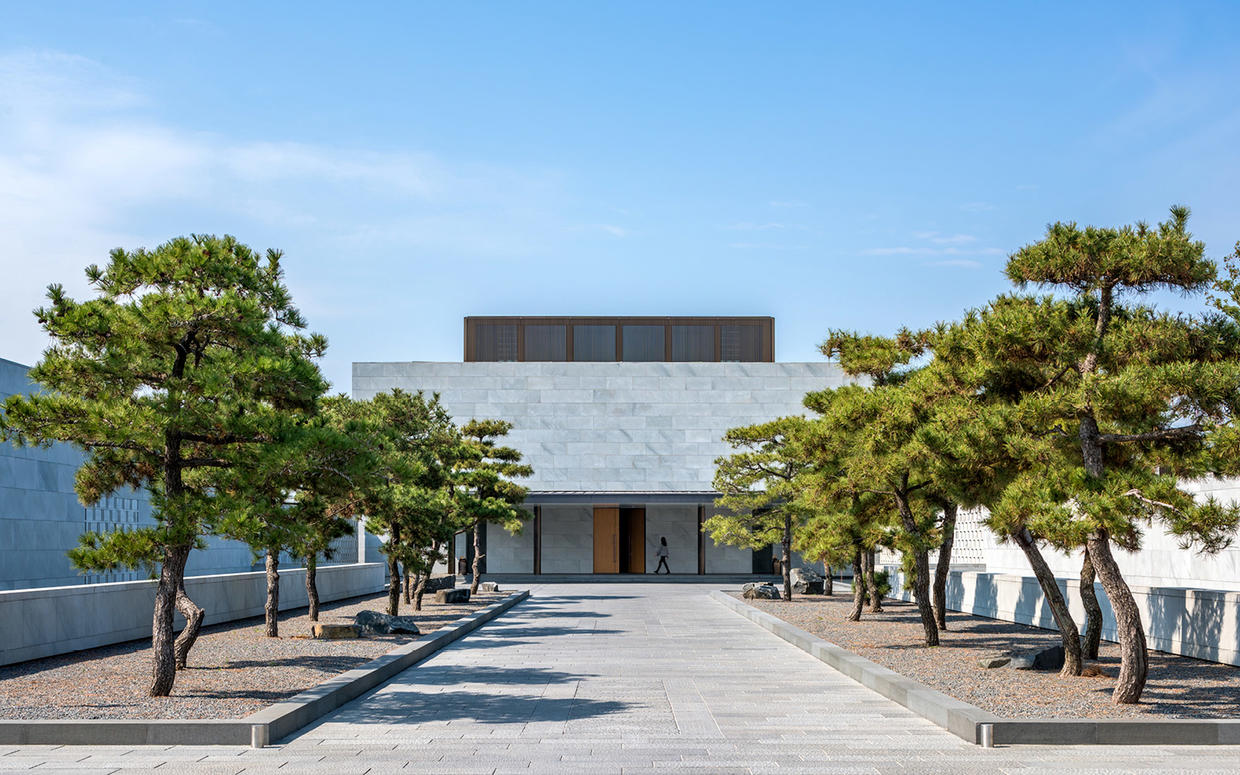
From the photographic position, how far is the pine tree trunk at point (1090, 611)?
1496 cm

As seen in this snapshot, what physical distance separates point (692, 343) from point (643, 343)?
2.35m

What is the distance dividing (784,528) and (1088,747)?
2367cm

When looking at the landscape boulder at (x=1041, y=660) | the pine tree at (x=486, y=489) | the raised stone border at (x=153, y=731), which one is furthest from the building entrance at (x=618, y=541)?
the raised stone border at (x=153, y=731)

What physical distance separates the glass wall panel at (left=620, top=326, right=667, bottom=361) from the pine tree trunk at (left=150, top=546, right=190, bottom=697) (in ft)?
138

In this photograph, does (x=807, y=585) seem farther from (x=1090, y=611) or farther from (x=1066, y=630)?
(x=1066, y=630)

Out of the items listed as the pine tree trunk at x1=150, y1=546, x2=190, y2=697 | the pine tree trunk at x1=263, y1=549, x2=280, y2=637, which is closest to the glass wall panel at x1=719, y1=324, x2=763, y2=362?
the pine tree trunk at x1=263, y1=549, x2=280, y2=637

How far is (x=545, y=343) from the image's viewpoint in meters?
54.3

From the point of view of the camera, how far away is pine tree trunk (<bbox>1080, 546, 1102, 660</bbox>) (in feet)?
49.1

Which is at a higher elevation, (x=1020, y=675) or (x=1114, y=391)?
(x=1114, y=391)

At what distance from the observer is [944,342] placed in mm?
13422

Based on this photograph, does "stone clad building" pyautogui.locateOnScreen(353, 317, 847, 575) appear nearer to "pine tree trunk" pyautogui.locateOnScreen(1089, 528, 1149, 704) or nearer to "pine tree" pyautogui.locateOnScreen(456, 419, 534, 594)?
"pine tree" pyautogui.locateOnScreen(456, 419, 534, 594)

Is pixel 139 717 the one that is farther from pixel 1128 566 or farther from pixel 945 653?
pixel 1128 566

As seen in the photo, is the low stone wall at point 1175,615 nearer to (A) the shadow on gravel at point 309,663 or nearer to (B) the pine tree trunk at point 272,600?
(A) the shadow on gravel at point 309,663

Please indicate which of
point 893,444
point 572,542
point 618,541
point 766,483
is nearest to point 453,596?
point 766,483
